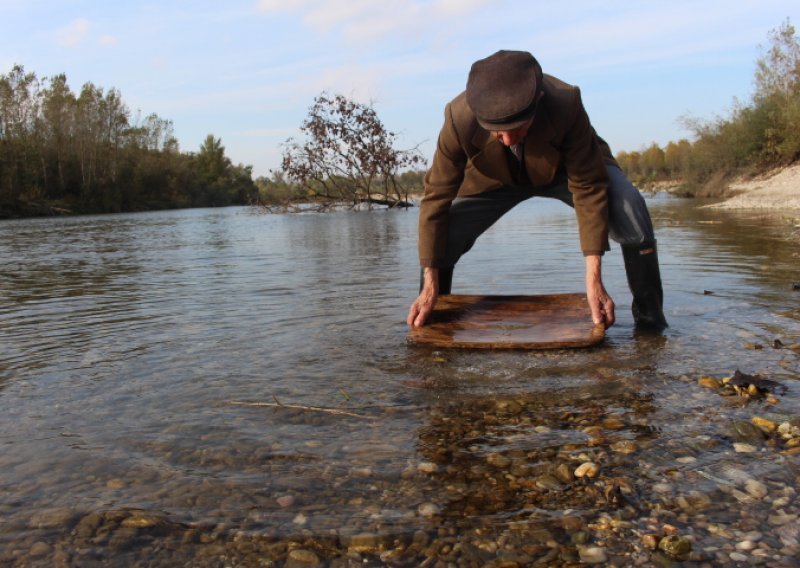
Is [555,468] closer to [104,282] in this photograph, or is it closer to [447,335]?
[447,335]

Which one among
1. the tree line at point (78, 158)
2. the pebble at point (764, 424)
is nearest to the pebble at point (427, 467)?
the pebble at point (764, 424)

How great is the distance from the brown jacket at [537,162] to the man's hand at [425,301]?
0.07 m

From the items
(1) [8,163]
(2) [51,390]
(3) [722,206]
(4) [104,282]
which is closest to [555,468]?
(2) [51,390]

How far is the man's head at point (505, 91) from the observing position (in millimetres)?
3055

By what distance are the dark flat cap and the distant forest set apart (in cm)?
3131

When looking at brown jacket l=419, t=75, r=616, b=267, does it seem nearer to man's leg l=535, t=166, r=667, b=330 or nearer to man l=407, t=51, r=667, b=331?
man l=407, t=51, r=667, b=331

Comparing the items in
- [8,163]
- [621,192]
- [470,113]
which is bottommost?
[621,192]

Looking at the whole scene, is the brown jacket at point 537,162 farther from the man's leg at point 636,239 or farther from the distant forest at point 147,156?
the distant forest at point 147,156

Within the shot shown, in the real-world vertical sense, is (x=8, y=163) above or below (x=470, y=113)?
above

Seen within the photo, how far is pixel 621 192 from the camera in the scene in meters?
4.07

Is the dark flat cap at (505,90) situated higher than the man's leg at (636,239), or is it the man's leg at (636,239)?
the dark flat cap at (505,90)

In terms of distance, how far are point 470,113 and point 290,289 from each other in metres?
3.80

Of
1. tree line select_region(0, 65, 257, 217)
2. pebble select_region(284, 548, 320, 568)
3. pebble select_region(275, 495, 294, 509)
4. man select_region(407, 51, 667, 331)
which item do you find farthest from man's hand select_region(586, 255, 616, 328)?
tree line select_region(0, 65, 257, 217)

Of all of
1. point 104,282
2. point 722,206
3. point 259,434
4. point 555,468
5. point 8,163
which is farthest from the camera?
point 8,163
